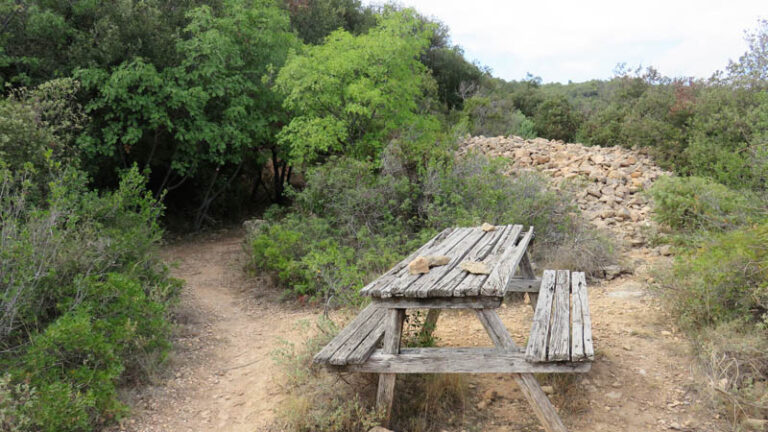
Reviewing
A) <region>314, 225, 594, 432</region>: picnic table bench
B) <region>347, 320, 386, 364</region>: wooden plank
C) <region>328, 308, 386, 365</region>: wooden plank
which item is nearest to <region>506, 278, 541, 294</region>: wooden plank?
<region>314, 225, 594, 432</region>: picnic table bench

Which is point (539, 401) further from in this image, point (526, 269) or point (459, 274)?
point (526, 269)

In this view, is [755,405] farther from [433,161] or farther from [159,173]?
[159,173]

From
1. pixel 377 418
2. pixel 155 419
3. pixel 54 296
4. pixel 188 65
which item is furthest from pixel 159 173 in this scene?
pixel 377 418

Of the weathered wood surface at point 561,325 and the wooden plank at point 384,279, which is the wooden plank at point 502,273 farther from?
the wooden plank at point 384,279

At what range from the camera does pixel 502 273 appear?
3184 millimetres

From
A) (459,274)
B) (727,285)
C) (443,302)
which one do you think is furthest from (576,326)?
(727,285)

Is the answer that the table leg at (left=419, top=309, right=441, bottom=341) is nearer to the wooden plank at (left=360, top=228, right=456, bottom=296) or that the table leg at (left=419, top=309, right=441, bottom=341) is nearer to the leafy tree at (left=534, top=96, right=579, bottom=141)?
the wooden plank at (left=360, top=228, right=456, bottom=296)

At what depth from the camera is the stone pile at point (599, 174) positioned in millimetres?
8719

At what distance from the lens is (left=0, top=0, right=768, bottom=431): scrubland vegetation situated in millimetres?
3846

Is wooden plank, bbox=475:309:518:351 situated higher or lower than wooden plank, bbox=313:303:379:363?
higher

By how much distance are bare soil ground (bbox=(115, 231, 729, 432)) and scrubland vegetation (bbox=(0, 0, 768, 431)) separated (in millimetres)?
208

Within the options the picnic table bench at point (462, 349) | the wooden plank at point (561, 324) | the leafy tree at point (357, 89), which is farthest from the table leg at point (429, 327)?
the leafy tree at point (357, 89)

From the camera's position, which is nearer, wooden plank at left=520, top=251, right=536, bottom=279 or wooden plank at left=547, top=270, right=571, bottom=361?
wooden plank at left=547, top=270, right=571, bottom=361

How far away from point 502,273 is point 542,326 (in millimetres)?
417
